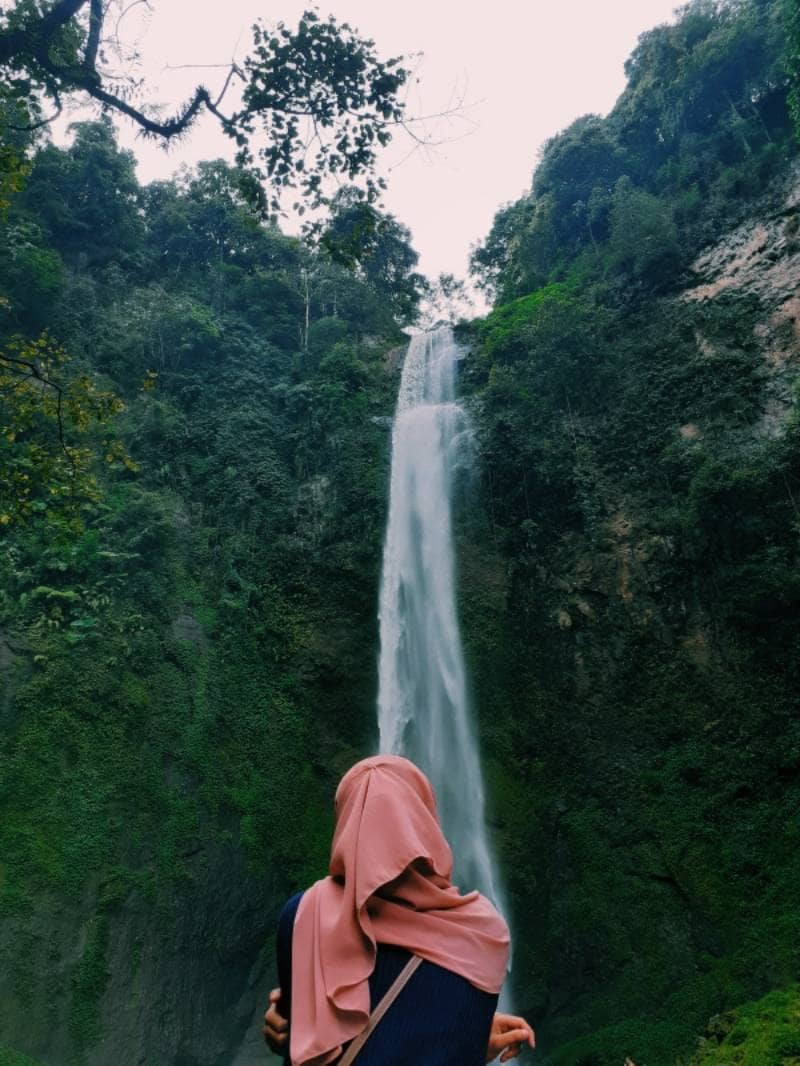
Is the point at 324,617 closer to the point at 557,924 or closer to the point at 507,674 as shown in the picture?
the point at 507,674

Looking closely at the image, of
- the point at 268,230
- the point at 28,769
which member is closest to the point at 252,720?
the point at 28,769

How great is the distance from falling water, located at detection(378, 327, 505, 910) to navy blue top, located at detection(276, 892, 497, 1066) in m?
9.09

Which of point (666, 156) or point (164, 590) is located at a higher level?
point (666, 156)

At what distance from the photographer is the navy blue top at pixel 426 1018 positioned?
1059 mm

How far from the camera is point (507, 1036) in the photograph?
4.27 feet

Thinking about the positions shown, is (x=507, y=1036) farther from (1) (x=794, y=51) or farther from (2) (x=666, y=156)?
(2) (x=666, y=156)

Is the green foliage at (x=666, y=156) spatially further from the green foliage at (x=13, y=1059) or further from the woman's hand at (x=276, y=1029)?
the green foliage at (x=13, y=1059)

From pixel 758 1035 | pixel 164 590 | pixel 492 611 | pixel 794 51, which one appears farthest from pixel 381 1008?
pixel 794 51

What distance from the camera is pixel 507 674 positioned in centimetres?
1116

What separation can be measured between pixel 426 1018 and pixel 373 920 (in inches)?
7.1

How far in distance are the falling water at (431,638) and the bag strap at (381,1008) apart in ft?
30.0

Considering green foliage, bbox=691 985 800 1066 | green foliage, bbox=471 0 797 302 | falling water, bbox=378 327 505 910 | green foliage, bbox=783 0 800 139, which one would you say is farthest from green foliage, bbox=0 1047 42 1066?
green foliage, bbox=783 0 800 139

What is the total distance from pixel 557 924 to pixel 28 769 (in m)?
7.62

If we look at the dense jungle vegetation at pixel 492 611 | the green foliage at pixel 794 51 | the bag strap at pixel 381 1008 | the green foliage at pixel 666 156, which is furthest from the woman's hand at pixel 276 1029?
the green foliage at pixel 794 51
